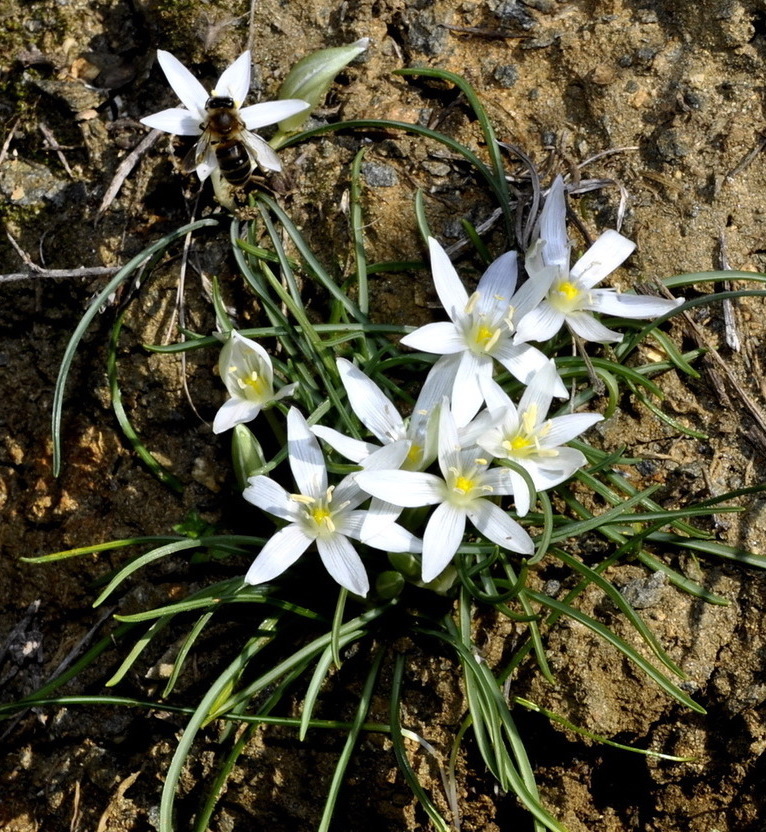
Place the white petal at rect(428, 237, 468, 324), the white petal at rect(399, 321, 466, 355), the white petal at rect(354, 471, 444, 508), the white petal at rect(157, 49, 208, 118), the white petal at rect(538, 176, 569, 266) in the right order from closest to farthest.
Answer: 1. the white petal at rect(354, 471, 444, 508)
2. the white petal at rect(399, 321, 466, 355)
3. the white petal at rect(428, 237, 468, 324)
4. the white petal at rect(538, 176, 569, 266)
5. the white petal at rect(157, 49, 208, 118)

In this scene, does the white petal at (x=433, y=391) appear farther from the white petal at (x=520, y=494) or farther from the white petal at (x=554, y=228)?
the white petal at (x=554, y=228)

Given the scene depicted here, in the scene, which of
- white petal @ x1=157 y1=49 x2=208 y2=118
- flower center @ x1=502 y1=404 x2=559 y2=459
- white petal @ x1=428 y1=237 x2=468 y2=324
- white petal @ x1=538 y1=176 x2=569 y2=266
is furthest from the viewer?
white petal @ x1=157 y1=49 x2=208 y2=118

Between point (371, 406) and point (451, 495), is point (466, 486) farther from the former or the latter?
point (371, 406)

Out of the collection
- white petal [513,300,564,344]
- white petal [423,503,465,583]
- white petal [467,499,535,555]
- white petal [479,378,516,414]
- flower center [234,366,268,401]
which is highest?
flower center [234,366,268,401]

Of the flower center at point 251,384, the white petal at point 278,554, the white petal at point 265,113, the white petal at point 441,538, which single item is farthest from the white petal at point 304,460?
the white petal at point 265,113

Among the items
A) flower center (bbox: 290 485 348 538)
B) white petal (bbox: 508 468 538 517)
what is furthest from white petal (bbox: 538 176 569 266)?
flower center (bbox: 290 485 348 538)

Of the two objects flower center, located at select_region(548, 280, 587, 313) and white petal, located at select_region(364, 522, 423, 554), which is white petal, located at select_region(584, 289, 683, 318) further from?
white petal, located at select_region(364, 522, 423, 554)
